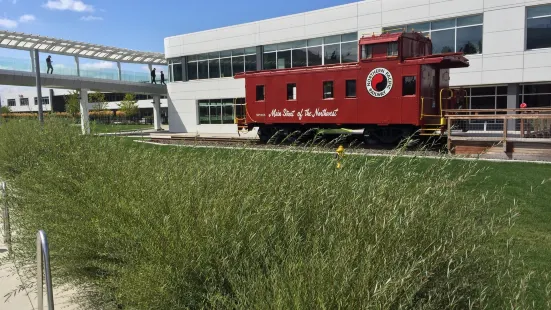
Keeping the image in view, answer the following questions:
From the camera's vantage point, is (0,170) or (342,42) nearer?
(0,170)

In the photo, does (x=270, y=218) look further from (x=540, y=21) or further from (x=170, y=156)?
(x=540, y=21)

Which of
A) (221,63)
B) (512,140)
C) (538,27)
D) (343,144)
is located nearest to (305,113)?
(343,144)

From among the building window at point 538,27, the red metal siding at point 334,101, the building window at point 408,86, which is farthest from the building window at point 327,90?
the building window at point 538,27

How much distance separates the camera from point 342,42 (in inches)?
1043

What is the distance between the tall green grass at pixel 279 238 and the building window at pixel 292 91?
47.4 ft

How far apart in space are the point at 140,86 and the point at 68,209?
35.3m

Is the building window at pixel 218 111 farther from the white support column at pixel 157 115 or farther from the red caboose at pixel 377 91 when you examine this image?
the red caboose at pixel 377 91

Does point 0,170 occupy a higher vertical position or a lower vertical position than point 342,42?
lower

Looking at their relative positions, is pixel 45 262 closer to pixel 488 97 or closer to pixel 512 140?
pixel 512 140

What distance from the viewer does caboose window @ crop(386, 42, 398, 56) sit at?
15.9m

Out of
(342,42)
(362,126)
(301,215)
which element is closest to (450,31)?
(342,42)

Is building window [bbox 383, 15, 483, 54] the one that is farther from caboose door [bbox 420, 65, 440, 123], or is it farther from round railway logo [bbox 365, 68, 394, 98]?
round railway logo [bbox 365, 68, 394, 98]

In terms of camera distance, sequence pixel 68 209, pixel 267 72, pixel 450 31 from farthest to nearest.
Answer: pixel 450 31 < pixel 267 72 < pixel 68 209

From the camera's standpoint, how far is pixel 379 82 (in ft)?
53.3
